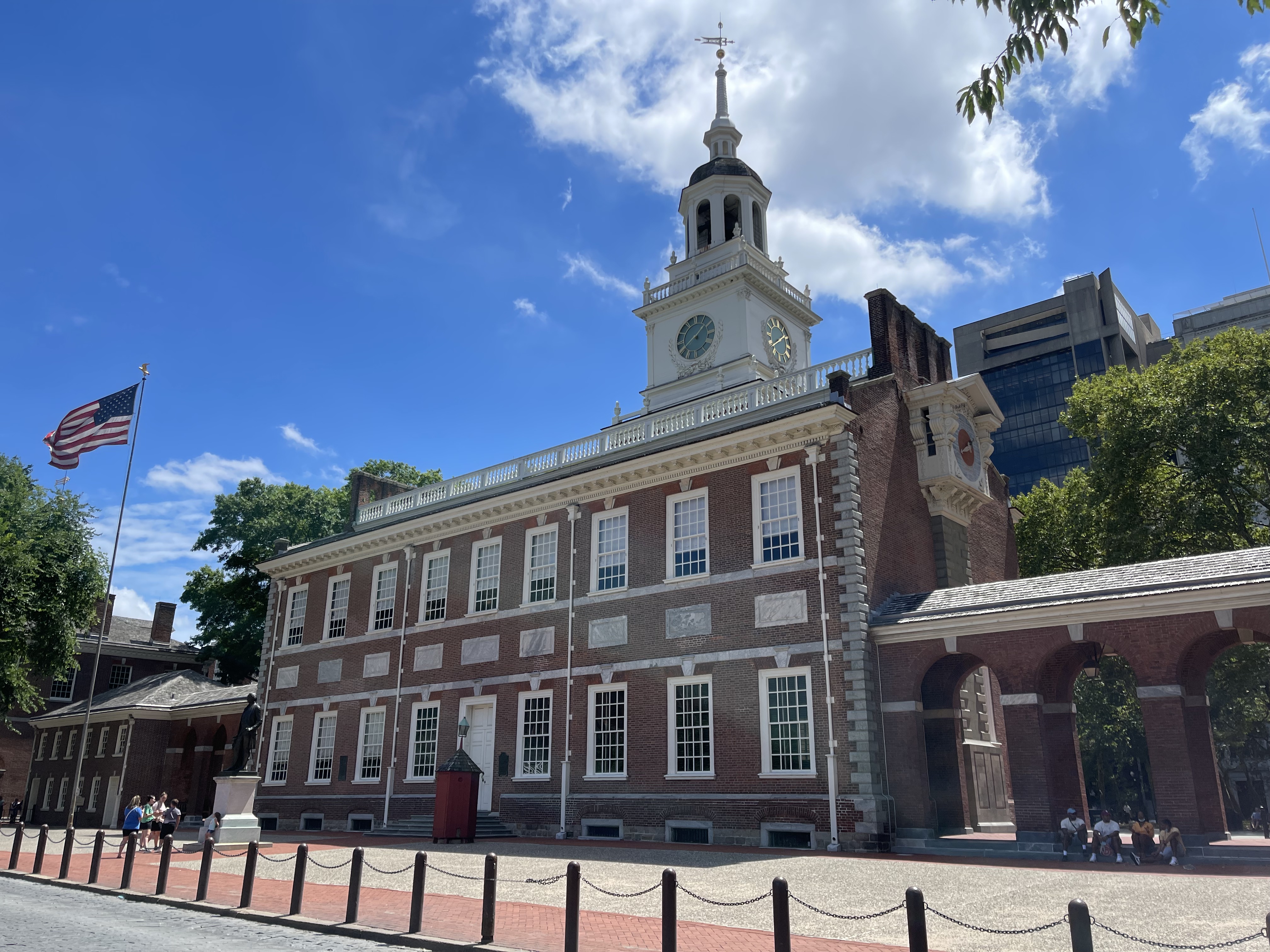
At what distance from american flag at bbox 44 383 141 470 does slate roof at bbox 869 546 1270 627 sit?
24147 mm

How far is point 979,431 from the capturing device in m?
27.9

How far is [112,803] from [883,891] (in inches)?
1504

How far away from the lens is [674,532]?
2453 centimetres

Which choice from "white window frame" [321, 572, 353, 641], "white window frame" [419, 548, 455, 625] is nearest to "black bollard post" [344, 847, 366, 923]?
"white window frame" [419, 548, 455, 625]

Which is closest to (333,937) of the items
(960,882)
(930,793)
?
(960,882)

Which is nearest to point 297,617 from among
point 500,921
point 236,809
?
point 236,809

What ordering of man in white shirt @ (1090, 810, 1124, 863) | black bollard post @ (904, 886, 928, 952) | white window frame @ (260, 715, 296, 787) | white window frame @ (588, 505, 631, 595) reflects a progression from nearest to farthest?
black bollard post @ (904, 886, 928, 952), man in white shirt @ (1090, 810, 1124, 863), white window frame @ (588, 505, 631, 595), white window frame @ (260, 715, 296, 787)

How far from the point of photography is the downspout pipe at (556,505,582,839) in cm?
2416

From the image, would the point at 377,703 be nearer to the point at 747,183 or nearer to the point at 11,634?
the point at 11,634

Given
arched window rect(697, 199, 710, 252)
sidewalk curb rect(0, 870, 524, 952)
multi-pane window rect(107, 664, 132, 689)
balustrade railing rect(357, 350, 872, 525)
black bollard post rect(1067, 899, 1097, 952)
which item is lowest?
sidewalk curb rect(0, 870, 524, 952)

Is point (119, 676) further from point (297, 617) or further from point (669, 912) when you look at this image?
point (669, 912)

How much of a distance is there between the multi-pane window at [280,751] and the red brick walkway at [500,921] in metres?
16.2

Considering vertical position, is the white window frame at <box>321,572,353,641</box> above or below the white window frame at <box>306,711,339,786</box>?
above

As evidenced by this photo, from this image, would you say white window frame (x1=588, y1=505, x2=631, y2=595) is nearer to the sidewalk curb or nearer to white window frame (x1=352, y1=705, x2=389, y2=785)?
white window frame (x1=352, y1=705, x2=389, y2=785)
